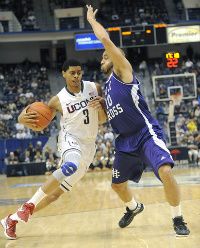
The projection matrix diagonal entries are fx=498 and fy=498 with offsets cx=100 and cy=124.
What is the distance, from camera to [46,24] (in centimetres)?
2936

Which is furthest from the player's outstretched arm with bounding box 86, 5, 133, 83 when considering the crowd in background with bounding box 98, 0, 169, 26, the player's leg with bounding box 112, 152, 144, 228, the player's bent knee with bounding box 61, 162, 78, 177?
the crowd in background with bounding box 98, 0, 169, 26

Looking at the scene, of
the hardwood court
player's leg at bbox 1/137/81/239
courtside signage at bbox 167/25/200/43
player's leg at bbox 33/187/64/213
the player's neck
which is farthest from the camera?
courtside signage at bbox 167/25/200/43

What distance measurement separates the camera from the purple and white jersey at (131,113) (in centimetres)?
513

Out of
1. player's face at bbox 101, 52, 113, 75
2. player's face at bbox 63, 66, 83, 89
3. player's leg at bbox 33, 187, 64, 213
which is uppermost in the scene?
player's face at bbox 101, 52, 113, 75

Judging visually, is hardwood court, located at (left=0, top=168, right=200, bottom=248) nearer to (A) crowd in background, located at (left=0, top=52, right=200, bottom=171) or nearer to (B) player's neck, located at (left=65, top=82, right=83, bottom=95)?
(B) player's neck, located at (left=65, top=82, right=83, bottom=95)

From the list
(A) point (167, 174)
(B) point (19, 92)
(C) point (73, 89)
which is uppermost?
(C) point (73, 89)

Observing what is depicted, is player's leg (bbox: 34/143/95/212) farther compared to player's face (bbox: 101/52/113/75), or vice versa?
player's leg (bbox: 34/143/95/212)

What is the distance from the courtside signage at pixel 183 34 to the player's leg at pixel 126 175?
18.9 m

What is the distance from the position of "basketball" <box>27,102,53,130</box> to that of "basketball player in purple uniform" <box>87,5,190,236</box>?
782 millimetres

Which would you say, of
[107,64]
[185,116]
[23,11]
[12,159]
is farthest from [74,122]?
[23,11]

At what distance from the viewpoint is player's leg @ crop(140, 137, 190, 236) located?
4750 mm

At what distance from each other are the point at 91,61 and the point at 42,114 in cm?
2356

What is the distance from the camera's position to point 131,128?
16.9 feet

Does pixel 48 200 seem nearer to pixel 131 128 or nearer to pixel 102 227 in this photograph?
pixel 102 227
